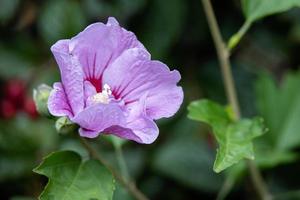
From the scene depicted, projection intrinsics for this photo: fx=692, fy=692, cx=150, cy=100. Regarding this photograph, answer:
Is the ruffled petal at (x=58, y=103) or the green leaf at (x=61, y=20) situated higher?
the ruffled petal at (x=58, y=103)

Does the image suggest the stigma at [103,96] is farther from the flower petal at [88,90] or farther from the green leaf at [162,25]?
the green leaf at [162,25]

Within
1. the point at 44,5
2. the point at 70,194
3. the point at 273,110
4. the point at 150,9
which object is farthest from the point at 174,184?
the point at 70,194

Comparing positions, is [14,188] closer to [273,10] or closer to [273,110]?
[273,110]

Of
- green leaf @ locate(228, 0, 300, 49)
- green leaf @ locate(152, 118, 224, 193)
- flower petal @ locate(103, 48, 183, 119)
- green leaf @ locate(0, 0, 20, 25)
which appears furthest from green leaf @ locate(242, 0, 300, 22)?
green leaf @ locate(0, 0, 20, 25)

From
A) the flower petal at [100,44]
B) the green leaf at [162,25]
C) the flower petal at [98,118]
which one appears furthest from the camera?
the green leaf at [162,25]

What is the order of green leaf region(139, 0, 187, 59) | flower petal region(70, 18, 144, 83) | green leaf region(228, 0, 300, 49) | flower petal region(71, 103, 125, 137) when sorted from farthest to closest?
green leaf region(139, 0, 187, 59)
green leaf region(228, 0, 300, 49)
flower petal region(70, 18, 144, 83)
flower petal region(71, 103, 125, 137)

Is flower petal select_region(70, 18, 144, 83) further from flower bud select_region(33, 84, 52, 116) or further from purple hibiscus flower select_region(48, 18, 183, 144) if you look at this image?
flower bud select_region(33, 84, 52, 116)

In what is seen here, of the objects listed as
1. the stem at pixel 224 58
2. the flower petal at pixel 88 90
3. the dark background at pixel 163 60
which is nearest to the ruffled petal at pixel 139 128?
the flower petal at pixel 88 90
